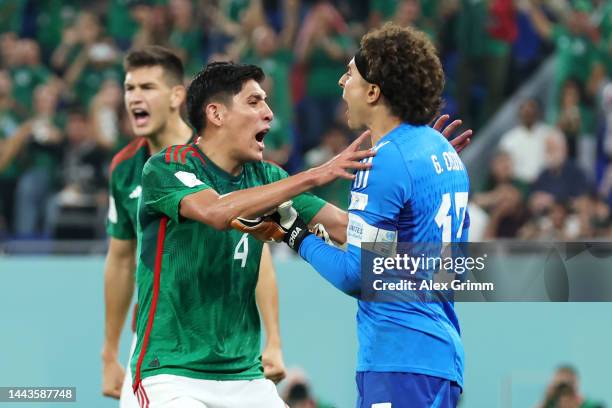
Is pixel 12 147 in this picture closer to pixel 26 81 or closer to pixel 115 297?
pixel 26 81

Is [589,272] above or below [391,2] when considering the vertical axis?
below

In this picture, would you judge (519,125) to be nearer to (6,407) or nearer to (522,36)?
(522,36)

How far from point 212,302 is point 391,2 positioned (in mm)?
8011

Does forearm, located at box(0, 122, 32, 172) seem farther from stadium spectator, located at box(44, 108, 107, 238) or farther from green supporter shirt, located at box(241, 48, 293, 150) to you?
green supporter shirt, located at box(241, 48, 293, 150)

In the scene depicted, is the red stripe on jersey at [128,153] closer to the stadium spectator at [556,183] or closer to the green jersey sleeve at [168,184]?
the green jersey sleeve at [168,184]

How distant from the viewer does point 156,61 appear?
21.9 feet

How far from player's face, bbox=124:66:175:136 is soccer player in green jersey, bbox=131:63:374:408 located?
4.71 ft

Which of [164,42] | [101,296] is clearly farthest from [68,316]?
[164,42]

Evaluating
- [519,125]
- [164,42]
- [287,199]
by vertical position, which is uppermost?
[164,42]

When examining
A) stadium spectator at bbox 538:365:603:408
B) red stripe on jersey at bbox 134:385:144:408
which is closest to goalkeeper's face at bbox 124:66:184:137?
red stripe on jersey at bbox 134:385:144:408

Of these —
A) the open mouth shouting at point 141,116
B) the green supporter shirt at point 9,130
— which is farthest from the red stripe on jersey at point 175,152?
the green supporter shirt at point 9,130

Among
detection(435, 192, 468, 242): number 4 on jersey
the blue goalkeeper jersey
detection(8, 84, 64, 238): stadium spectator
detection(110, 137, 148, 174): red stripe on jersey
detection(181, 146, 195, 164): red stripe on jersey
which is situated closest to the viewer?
the blue goalkeeper jersey

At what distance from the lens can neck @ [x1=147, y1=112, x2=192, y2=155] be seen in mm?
6398

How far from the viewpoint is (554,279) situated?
21.6ft
